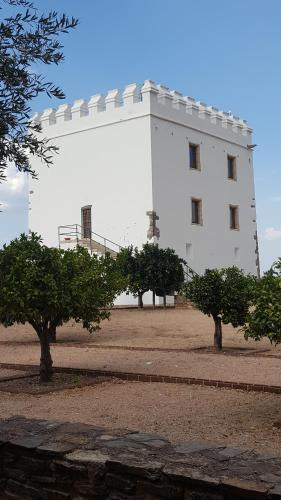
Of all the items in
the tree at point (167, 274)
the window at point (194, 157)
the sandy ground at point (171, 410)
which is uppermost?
the window at point (194, 157)

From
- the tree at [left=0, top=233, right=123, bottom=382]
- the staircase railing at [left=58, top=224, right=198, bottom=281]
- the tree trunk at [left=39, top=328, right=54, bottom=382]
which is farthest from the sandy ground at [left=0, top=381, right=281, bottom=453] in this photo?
the staircase railing at [left=58, top=224, right=198, bottom=281]

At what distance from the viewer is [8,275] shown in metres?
8.90

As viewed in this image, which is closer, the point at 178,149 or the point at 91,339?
the point at 91,339

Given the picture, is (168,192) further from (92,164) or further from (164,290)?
(164,290)

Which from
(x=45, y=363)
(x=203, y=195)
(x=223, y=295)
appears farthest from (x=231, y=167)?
(x=45, y=363)

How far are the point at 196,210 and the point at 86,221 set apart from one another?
6101 mm

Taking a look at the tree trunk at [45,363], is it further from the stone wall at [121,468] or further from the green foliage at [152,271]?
the green foliage at [152,271]

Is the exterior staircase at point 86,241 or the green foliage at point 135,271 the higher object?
the exterior staircase at point 86,241

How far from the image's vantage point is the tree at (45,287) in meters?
9.12

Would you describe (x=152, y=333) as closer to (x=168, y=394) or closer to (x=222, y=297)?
(x=222, y=297)

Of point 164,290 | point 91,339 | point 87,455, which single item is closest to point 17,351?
point 91,339

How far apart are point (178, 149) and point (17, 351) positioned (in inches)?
769

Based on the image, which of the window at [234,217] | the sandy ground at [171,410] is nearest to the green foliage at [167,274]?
the window at [234,217]

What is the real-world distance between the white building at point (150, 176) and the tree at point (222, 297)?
16.0m
